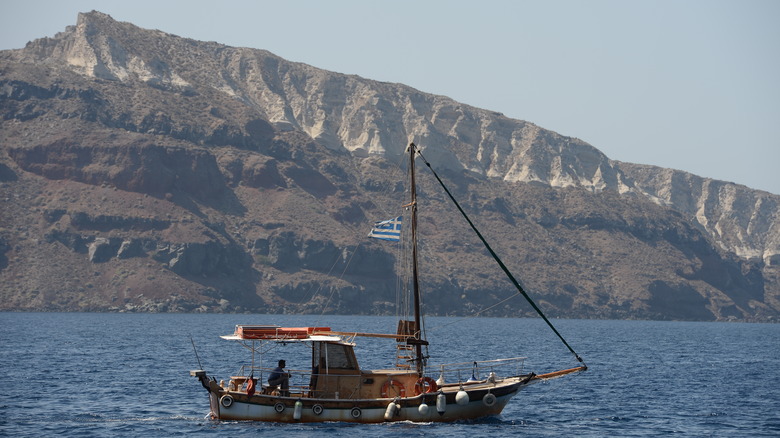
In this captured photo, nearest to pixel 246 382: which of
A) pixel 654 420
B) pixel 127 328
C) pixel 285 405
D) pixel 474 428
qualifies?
pixel 285 405

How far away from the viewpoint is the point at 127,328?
523 ft

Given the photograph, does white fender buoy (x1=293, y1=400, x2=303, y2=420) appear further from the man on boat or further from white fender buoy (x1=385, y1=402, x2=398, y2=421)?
white fender buoy (x1=385, y1=402, x2=398, y2=421)

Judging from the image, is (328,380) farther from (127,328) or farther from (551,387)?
(127,328)

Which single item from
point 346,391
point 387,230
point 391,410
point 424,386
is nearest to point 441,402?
point 424,386

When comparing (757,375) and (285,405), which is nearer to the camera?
(285,405)

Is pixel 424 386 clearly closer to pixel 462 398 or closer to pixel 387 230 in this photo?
pixel 462 398

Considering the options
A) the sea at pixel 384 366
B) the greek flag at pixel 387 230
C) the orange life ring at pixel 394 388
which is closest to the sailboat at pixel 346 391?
the orange life ring at pixel 394 388

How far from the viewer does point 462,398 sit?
5238 centimetres

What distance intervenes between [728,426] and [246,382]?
26227 mm

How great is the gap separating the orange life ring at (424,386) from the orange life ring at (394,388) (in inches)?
28.1

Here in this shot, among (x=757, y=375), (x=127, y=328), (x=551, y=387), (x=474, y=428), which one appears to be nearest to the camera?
(x=474, y=428)

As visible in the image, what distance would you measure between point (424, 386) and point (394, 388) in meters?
1.58

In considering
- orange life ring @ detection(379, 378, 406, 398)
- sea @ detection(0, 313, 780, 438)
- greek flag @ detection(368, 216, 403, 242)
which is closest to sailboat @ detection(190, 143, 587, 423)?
orange life ring @ detection(379, 378, 406, 398)

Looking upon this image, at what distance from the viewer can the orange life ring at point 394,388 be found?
53.5 metres
